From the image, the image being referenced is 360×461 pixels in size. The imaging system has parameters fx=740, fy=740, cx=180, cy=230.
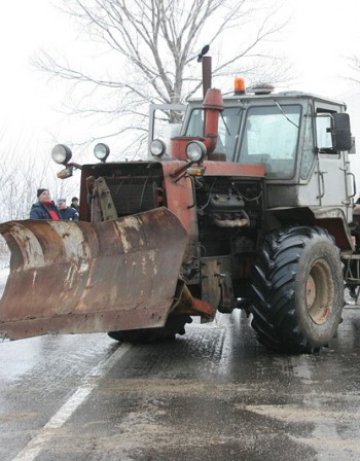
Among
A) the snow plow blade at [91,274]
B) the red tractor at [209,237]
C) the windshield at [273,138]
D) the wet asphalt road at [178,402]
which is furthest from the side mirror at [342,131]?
the snow plow blade at [91,274]

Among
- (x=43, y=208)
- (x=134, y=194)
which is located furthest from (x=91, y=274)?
(x=43, y=208)

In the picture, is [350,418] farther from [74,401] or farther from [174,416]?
[74,401]

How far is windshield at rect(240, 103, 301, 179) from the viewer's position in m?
7.57

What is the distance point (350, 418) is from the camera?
196 inches

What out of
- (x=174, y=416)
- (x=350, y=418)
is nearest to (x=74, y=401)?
(x=174, y=416)

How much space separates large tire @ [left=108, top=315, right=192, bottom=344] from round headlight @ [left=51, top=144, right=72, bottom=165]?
1.87m

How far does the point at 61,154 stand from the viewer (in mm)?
6891

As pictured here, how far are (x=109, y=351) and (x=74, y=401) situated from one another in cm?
195

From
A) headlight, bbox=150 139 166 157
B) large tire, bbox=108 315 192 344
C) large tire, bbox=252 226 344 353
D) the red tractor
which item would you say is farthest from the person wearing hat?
large tire, bbox=252 226 344 353

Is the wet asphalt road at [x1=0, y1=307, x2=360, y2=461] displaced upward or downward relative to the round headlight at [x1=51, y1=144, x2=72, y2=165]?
downward

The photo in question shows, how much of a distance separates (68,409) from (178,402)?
80cm

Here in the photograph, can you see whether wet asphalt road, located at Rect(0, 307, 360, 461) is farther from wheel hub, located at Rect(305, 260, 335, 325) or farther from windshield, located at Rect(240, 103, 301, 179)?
windshield, located at Rect(240, 103, 301, 179)

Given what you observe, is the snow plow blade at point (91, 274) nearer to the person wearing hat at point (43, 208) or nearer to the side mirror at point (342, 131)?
the side mirror at point (342, 131)

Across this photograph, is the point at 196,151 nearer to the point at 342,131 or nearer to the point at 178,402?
the point at 342,131
